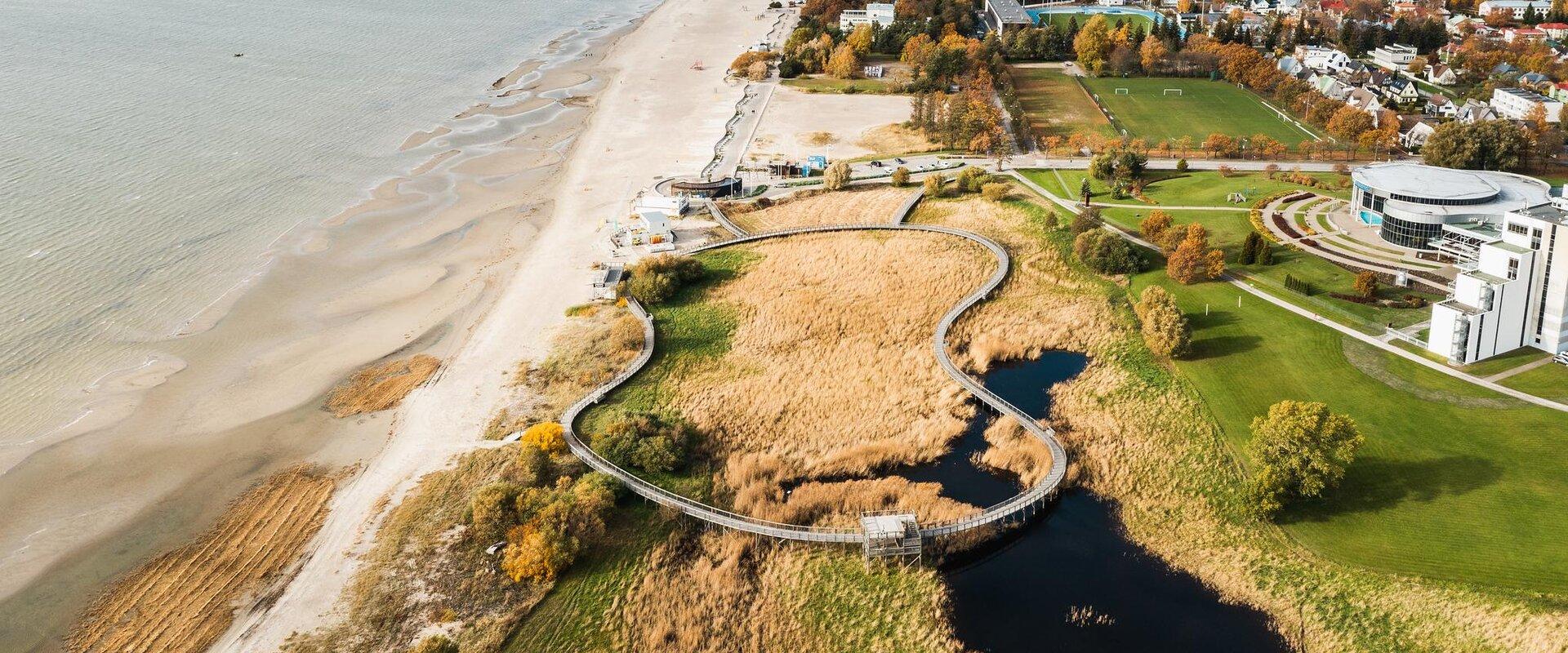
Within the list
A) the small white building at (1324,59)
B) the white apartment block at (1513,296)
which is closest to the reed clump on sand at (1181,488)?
the white apartment block at (1513,296)

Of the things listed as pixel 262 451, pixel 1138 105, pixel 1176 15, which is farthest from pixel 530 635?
pixel 1176 15

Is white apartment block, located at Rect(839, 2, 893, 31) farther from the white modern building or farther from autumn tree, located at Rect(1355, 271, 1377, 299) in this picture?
autumn tree, located at Rect(1355, 271, 1377, 299)

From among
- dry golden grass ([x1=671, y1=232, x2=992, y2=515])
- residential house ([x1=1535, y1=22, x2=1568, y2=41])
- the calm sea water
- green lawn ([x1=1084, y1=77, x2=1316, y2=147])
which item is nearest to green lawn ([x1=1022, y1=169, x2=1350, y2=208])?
green lawn ([x1=1084, y1=77, x2=1316, y2=147])

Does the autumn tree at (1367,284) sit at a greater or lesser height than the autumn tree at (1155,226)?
lesser

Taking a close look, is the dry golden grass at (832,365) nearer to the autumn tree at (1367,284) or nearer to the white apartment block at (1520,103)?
the autumn tree at (1367,284)

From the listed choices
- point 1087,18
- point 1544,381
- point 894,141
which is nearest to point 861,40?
point 894,141

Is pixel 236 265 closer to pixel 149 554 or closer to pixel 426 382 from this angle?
pixel 426 382
